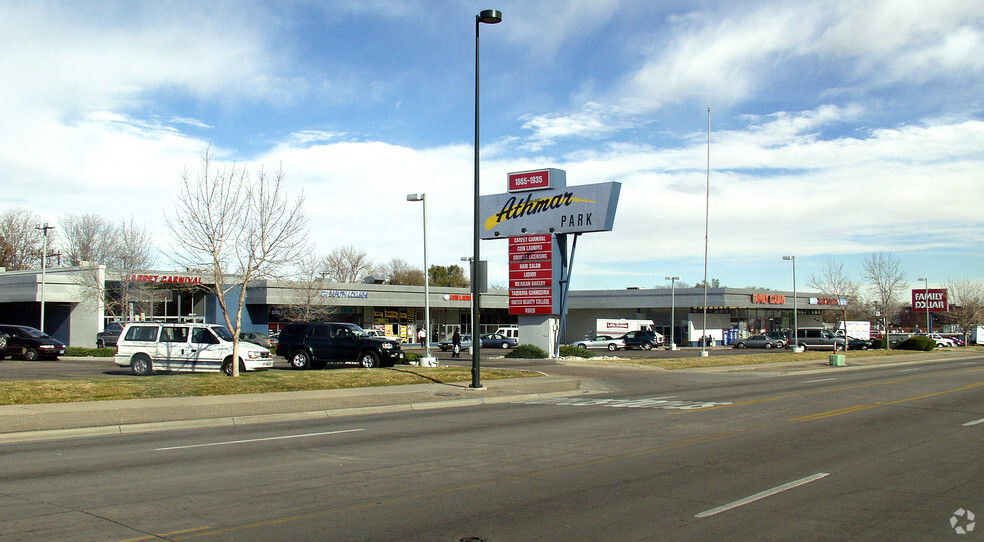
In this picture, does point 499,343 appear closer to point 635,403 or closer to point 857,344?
point 857,344

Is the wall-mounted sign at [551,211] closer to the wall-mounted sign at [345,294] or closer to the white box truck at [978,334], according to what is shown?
the wall-mounted sign at [345,294]

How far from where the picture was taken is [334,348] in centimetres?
2759

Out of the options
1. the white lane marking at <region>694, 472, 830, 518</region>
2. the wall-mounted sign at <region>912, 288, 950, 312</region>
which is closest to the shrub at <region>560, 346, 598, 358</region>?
the white lane marking at <region>694, 472, 830, 518</region>

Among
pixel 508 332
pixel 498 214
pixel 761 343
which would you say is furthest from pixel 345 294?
pixel 761 343

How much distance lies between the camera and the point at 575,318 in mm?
82125

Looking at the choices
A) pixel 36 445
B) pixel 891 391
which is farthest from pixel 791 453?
pixel 891 391

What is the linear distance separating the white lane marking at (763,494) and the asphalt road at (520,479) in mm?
31

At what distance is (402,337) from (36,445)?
51.5 meters

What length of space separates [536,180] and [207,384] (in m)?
20.7

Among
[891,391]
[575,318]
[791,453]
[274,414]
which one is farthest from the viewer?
[575,318]

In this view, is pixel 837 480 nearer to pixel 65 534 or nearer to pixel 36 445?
pixel 65 534

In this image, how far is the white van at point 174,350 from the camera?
947 inches

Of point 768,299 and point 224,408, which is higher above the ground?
point 768,299

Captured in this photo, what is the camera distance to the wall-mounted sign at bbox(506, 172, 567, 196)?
35.6 metres
